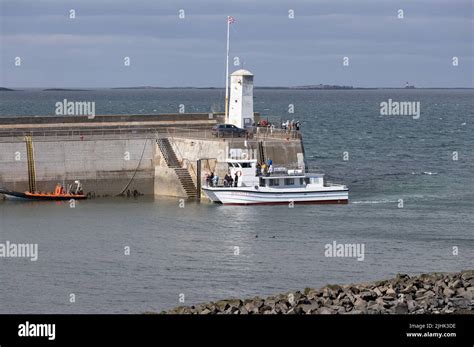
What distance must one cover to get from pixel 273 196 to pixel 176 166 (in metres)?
5.52

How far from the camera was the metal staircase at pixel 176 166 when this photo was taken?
198 feet

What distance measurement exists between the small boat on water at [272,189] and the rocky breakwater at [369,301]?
22944 mm

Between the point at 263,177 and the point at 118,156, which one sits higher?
the point at 118,156

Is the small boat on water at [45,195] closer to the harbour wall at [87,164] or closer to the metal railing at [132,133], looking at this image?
the harbour wall at [87,164]

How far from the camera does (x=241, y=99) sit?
6650cm

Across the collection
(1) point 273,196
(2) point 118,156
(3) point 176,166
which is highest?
(2) point 118,156

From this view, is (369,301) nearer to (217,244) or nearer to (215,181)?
(217,244)

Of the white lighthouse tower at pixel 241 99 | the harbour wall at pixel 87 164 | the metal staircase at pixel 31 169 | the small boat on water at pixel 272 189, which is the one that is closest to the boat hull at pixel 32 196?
the harbour wall at pixel 87 164

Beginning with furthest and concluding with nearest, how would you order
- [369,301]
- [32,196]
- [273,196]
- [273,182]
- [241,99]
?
1. [241,99]
2. [273,182]
3. [32,196]
4. [273,196]
5. [369,301]

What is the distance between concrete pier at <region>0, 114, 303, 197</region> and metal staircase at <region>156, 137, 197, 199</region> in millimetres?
145

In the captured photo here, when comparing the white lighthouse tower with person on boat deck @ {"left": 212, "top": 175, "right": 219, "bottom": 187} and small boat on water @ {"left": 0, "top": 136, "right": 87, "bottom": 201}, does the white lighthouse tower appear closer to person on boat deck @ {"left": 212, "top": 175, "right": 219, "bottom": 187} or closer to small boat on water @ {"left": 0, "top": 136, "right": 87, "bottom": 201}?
person on boat deck @ {"left": 212, "top": 175, "right": 219, "bottom": 187}

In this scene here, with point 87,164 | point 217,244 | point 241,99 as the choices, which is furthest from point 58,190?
point 217,244

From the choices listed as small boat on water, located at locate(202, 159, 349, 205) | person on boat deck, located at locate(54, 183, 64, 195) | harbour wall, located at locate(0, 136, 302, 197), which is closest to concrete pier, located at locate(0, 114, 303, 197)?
harbour wall, located at locate(0, 136, 302, 197)
